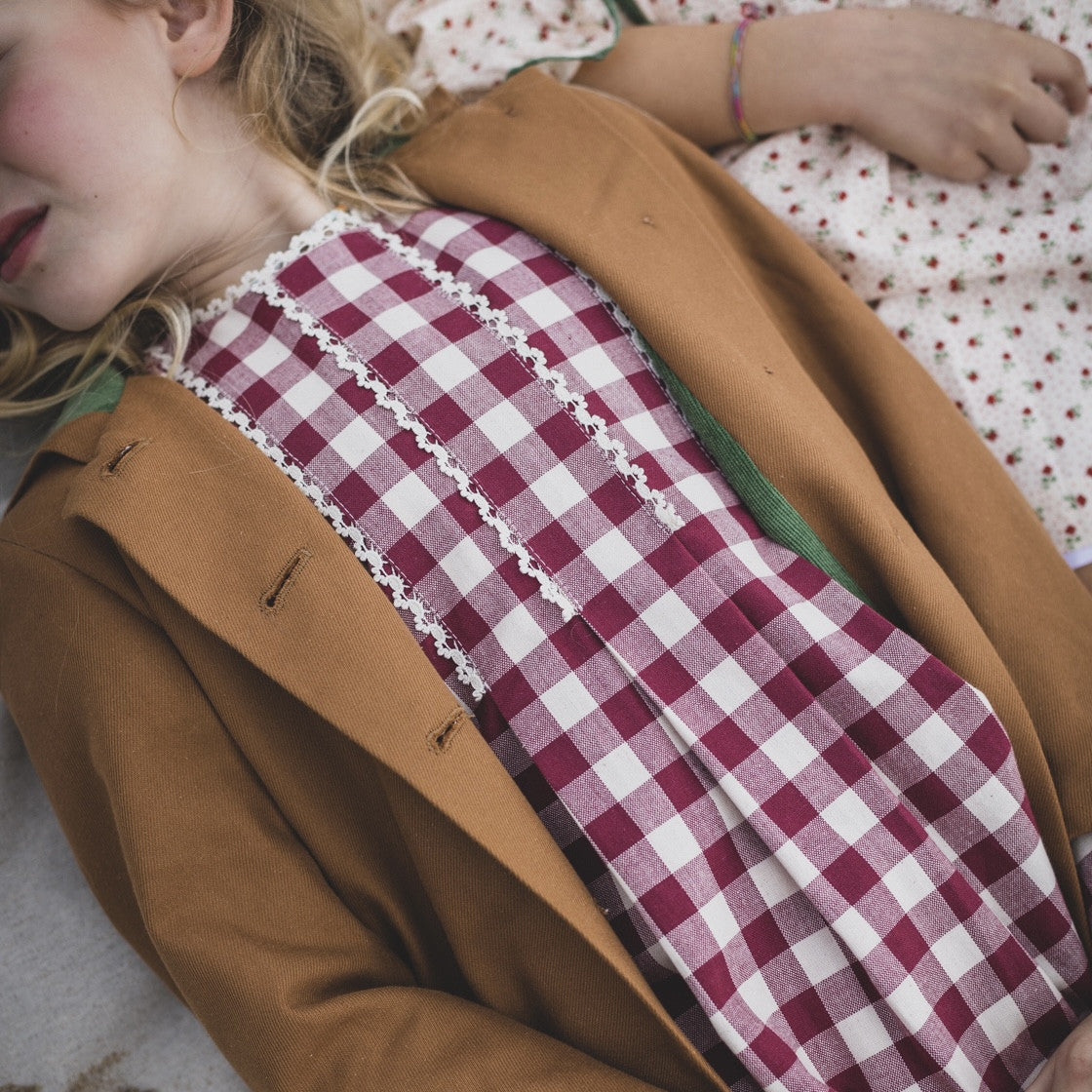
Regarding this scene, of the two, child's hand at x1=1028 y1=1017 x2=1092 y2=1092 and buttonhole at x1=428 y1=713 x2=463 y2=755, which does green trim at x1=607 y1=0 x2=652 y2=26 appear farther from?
child's hand at x1=1028 y1=1017 x2=1092 y2=1092

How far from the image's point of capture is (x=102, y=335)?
108 cm

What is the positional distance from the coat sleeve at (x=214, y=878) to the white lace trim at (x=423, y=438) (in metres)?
0.30

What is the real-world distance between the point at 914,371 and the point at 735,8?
1.81ft

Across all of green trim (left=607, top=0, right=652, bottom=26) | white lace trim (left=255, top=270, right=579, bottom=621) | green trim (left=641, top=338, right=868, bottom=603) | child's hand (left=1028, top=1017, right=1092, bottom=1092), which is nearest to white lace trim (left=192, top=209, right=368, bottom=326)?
white lace trim (left=255, top=270, right=579, bottom=621)

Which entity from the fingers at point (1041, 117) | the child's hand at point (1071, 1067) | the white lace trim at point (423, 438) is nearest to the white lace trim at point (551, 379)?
A: the white lace trim at point (423, 438)

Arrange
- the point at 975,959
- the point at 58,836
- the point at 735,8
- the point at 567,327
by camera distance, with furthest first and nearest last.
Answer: the point at 735,8, the point at 58,836, the point at 567,327, the point at 975,959

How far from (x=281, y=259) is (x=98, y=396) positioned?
0.24 metres

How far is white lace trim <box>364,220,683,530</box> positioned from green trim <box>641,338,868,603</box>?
83 millimetres

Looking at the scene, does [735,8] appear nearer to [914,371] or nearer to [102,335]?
[914,371]

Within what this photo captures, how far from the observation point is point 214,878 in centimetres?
85

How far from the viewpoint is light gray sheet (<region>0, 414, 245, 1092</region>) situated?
99 cm

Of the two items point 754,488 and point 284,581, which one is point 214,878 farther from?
point 754,488

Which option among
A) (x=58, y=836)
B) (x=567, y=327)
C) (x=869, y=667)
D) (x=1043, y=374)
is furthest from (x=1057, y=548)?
(x=58, y=836)

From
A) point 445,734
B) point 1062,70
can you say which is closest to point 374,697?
point 445,734
